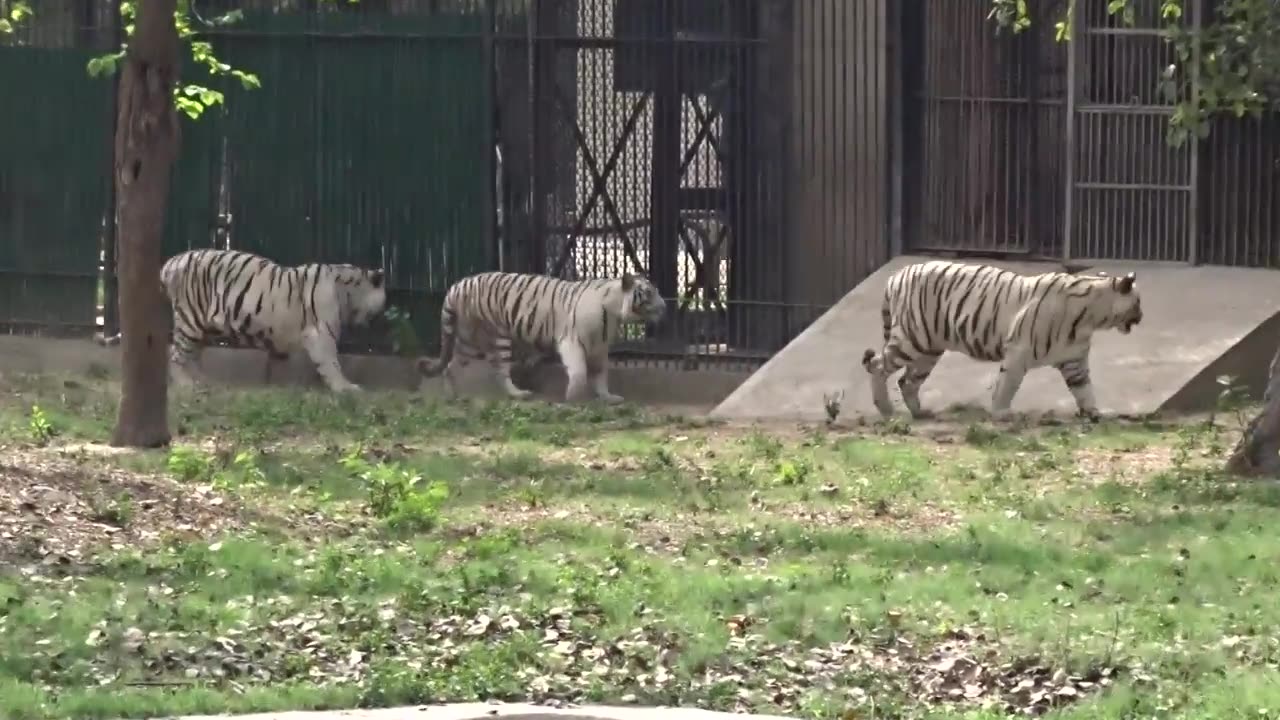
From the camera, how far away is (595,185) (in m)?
16.8

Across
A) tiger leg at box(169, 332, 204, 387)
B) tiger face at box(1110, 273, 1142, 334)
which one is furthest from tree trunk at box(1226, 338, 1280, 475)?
tiger leg at box(169, 332, 204, 387)

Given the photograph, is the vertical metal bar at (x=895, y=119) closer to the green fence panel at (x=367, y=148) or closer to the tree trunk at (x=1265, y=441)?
the green fence panel at (x=367, y=148)

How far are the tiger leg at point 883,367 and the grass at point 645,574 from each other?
48.3 inches

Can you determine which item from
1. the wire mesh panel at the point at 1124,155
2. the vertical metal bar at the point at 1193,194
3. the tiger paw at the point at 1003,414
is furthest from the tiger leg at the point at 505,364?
the vertical metal bar at the point at 1193,194

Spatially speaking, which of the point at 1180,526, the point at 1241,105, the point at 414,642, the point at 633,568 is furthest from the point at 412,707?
the point at 1241,105

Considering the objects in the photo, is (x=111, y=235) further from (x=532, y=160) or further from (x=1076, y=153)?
(x=1076, y=153)

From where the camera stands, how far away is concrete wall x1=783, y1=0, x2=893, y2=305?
16.3 metres

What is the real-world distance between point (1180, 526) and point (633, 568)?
2.43 meters

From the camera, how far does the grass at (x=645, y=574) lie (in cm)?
745

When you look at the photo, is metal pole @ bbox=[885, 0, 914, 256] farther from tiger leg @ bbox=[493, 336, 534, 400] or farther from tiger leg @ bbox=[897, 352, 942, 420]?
tiger leg @ bbox=[493, 336, 534, 400]

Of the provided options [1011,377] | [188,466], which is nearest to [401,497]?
[188,466]

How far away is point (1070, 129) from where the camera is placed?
15.8 metres

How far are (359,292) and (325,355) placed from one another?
0.50 metres

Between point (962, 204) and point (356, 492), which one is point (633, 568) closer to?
point (356, 492)
